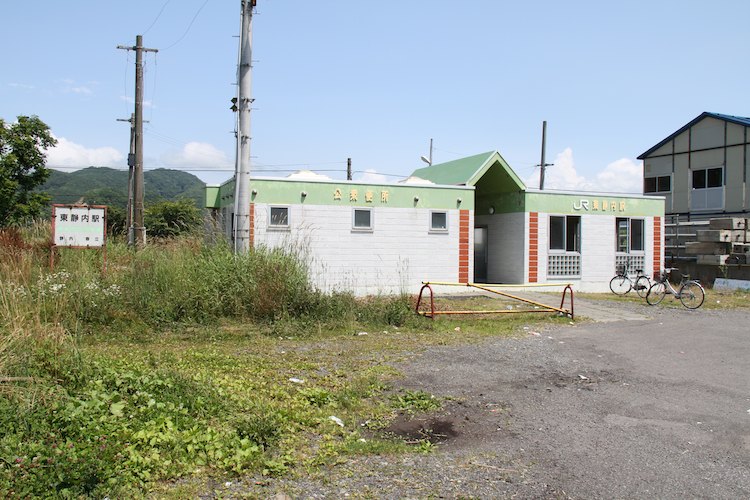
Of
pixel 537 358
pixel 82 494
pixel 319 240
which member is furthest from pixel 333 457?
pixel 319 240

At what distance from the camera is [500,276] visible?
21141mm

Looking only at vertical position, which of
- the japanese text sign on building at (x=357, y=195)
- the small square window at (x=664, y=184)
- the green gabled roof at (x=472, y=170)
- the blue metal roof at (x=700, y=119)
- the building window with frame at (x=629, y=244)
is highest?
the blue metal roof at (x=700, y=119)

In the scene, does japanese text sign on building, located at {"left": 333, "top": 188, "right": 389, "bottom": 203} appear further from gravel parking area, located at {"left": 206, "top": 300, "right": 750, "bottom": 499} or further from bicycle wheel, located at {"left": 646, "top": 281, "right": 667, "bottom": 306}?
gravel parking area, located at {"left": 206, "top": 300, "right": 750, "bottom": 499}

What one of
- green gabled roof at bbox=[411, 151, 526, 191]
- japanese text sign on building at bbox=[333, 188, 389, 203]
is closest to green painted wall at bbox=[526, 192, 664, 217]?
green gabled roof at bbox=[411, 151, 526, 191]

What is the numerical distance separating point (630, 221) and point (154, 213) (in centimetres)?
4624

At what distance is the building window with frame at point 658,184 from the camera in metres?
31.9

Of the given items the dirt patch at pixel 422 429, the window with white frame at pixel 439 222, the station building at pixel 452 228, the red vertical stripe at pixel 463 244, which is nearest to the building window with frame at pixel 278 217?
the station building at pixel 452 228

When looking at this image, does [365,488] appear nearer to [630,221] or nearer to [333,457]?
[333,457]

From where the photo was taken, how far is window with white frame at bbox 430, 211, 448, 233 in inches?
731

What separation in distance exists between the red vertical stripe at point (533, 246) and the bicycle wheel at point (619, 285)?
250 cm

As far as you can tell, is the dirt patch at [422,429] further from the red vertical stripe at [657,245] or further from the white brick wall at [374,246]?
the red vertical stripe at [657,245]

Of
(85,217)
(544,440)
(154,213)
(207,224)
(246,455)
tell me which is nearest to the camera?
(246,455)

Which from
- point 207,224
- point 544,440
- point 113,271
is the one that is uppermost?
point 207,224

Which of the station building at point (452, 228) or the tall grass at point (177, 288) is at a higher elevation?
the station building at point (452, 228)
